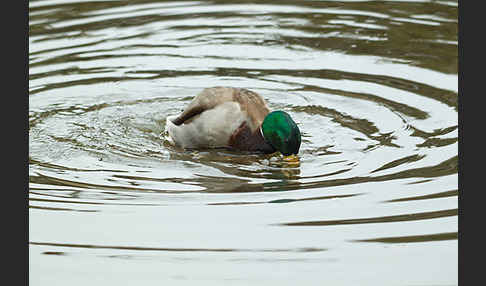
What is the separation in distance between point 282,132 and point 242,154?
1.61 feet

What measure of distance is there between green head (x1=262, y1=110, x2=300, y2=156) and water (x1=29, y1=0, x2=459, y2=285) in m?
0.15

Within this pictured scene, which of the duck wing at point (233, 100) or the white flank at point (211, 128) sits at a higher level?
the duck wing at point (233, 100)

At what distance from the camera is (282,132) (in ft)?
26.5

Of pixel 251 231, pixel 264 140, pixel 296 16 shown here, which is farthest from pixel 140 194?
pixel 296 16

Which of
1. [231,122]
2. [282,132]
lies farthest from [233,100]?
[282,132]

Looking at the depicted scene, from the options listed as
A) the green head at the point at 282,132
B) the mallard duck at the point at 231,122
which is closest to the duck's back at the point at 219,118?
the mallard duck at the point at 231,122

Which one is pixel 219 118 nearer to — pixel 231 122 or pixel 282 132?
pixel 231 122

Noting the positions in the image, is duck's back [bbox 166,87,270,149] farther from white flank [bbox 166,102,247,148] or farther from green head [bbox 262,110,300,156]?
green head [bbox 262,110,300,156]

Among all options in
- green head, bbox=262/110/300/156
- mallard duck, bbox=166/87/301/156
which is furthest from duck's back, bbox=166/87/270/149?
green head, bbox=262/110/300/156

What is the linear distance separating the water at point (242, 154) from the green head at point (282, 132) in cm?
15

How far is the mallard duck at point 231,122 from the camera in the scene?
830 cm

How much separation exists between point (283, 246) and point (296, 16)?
6976mm

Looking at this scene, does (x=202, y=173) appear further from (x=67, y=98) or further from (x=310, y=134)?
(x=67, y=98)

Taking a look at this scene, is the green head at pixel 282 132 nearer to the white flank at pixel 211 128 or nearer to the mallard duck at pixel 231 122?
the mallard duck at pixel 231 122
